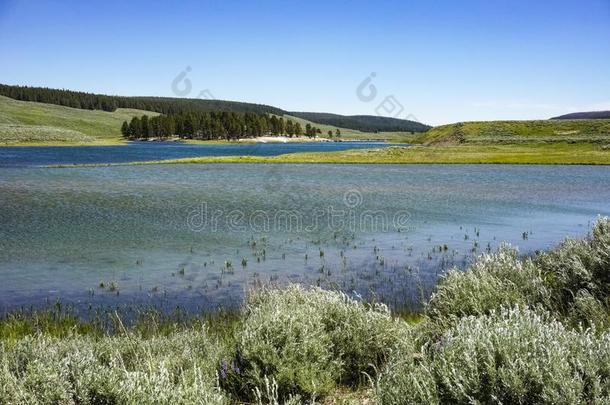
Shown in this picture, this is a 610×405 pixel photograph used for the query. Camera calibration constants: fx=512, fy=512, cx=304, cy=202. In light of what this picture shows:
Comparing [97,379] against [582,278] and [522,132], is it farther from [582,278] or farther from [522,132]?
[522,132]

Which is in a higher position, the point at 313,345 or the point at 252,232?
the point at 313,345

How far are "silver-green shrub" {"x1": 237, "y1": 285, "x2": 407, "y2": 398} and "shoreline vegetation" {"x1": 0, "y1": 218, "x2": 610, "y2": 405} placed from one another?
20mm

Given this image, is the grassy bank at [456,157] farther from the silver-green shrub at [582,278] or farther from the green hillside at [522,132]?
the silver-green shrub at [582,278]

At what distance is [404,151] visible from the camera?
86938mm

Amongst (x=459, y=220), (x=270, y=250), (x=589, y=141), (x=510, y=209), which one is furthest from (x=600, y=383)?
(x=589, y=141)

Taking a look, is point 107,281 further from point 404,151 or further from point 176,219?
point 404,151

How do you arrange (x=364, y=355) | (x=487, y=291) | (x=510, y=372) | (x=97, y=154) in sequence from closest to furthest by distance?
(x=510, y=372) < (x=364, y=355) < (x=487, y=291) < (x=97, y=154)

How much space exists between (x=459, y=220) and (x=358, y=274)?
516 inches

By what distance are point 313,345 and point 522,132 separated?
417ft

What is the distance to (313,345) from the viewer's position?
742 centimetres

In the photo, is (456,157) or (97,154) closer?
(456,157)

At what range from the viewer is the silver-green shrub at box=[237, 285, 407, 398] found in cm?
709

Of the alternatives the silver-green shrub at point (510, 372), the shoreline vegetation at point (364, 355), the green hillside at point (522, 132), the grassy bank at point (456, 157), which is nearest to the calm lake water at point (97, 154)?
the grassy bank at point (456, 157)

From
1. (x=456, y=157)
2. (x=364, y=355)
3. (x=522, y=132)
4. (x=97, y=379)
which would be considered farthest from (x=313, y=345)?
(x=522, y=132)
